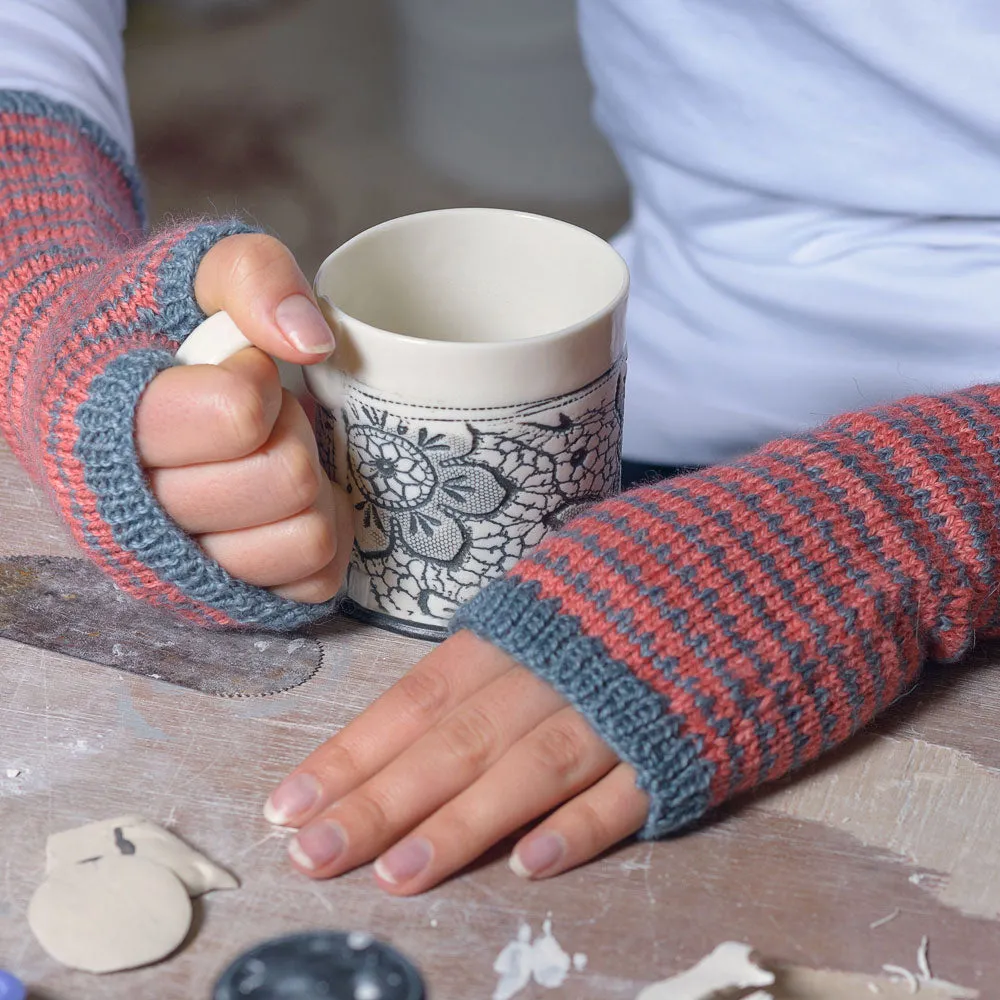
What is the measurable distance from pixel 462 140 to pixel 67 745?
1744mm

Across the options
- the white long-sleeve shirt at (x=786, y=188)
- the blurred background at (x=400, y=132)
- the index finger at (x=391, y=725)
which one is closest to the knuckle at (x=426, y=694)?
the index finger at (x=391, y=725)

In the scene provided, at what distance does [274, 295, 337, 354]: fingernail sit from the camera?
488 mm

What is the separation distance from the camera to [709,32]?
2.43ft

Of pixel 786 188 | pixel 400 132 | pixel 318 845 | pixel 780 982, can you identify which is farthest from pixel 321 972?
pixel 400 132

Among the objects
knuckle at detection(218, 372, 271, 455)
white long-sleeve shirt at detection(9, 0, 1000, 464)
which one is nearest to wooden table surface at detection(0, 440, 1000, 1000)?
knuckle at detection(218, 372, 271, 455)

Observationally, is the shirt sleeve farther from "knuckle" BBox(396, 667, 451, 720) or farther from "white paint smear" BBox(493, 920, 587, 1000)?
"white paint smear" BBox(493, 920, 587, 1000)

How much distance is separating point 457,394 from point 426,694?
0.12 meters

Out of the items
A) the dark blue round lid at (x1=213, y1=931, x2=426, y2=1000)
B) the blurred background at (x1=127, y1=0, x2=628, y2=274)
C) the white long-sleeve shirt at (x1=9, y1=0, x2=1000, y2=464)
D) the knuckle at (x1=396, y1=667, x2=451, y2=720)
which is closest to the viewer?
the dark blue round lid at (x1=213, y1=931, x2=426, y2=1000)

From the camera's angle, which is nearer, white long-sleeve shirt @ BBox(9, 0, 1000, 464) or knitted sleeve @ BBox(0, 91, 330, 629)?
knitted sleeve @ BBox(0, 91, 330, 629)

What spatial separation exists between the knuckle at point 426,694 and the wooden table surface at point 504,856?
4 cm

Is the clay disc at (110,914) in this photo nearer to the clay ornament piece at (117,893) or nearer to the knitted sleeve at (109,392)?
the clay ornament piece at (117,893)

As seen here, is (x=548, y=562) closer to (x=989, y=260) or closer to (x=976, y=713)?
(x=976, y=713)

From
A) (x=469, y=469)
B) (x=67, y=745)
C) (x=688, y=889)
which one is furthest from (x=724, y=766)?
(x=67, y=745)

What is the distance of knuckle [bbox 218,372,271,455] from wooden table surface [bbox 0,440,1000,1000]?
0.37 ft
